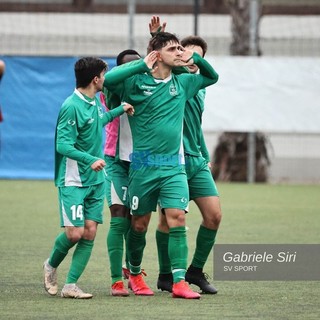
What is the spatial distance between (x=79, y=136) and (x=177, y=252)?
43.0 inches

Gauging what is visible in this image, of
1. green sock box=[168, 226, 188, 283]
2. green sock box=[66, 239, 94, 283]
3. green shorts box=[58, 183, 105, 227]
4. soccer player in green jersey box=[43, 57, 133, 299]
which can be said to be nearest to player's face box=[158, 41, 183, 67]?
soccer player in green jersey box=[43, 57, 133, 299]

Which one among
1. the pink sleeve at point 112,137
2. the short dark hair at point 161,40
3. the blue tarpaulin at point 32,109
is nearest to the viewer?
the short dark hair at point 161,40

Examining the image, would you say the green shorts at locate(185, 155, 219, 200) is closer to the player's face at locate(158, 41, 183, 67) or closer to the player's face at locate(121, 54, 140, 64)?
the player's face at locate(158, 41, 183, 67)

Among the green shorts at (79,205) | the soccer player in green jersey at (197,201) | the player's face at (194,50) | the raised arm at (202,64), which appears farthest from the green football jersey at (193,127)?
the green shorts at (79,205)

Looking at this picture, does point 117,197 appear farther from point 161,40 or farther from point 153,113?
point 161,40

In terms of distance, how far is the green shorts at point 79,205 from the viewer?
8.46 meters

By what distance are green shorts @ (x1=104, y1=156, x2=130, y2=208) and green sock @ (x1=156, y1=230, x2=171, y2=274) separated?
42 cm

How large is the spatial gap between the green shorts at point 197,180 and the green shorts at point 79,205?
77cm

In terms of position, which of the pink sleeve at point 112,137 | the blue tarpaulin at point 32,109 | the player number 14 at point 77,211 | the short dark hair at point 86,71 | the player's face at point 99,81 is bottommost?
the blue tarpaulin at point 32,109

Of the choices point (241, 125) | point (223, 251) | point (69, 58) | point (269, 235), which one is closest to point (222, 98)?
point (241, 125)

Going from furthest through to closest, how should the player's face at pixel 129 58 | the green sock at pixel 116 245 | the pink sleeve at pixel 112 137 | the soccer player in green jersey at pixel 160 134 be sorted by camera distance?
the player's face at pixel 129 58 < the pink sleeve at pixel 112 137 < the green sock at pixel 116 245 < the soccer player in green jersey at pixel 160 134

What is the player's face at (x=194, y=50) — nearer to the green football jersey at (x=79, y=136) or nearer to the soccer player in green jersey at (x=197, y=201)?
the soccer player in green jersey at (x=197, y=201)

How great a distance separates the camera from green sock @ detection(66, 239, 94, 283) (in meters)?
8.52

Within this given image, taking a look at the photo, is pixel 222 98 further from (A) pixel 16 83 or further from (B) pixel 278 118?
(A) pixel 16 83
